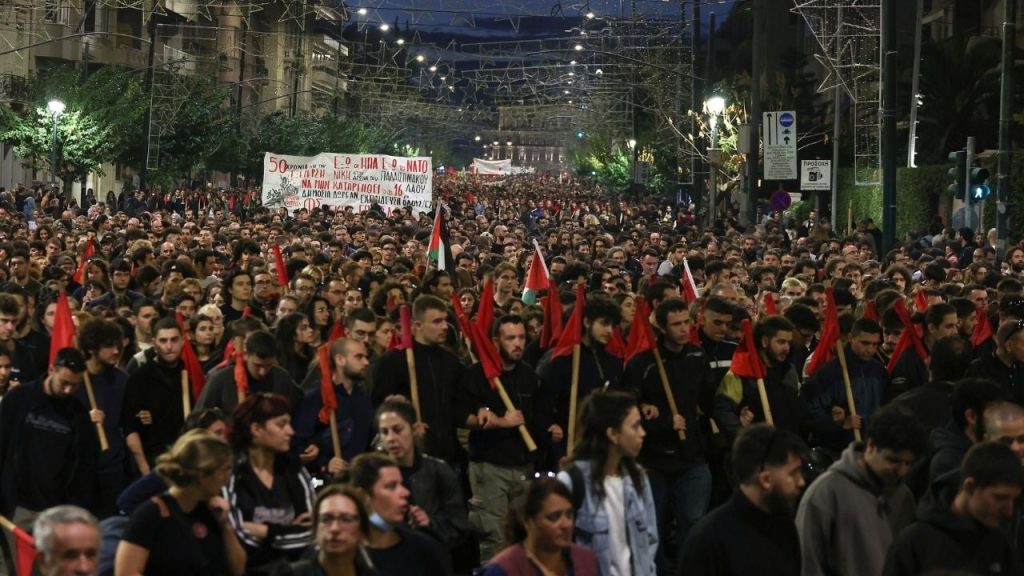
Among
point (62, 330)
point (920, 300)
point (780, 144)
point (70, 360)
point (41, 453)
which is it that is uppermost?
point (780, 144)

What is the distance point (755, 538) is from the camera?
6734 millimetres

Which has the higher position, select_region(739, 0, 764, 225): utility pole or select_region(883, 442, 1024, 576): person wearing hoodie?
select_region(739, 0, 764, 225): utility pole

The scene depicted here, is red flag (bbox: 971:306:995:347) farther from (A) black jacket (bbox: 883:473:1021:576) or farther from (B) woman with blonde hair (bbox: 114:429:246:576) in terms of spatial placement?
(B) woman with blonde hair (bbox: 114:429:246:576)

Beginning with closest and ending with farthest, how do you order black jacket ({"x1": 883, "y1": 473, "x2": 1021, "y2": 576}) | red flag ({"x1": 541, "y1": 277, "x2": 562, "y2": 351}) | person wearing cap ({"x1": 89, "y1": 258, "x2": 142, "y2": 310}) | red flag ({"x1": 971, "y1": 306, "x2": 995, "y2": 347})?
black jacket ({"x1": 883, "y1": 473, "x2": 1021, "y2": 576}) < red flag ({"x1": 541, "y1": 277, "x2": 562, "y2": 351}) < red flag ({"x1": 971, "y1": 306, "x2": 995, "y2": 347}) < person wearing cap ({"x1": 89, "y1": 258, "x2": 142, "y2": 310})

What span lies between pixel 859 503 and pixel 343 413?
338 cm

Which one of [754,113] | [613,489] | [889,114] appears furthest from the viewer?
[754,113]

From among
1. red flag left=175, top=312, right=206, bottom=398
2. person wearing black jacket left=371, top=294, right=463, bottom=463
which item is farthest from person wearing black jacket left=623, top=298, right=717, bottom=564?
red flag left=175, top=312, right=206, bottom=398

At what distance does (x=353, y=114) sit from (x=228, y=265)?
8235 cm

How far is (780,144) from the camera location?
3666cm

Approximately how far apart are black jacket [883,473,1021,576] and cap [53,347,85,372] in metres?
4.52

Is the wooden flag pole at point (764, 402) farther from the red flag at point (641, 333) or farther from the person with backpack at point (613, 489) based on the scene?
the person with backpack at point (613, 489)

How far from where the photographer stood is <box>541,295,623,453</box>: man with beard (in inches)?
435

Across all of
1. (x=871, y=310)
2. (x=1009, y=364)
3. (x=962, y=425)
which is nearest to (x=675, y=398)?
(x=1009, y=364)

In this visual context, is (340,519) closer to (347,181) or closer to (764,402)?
(764,402)
